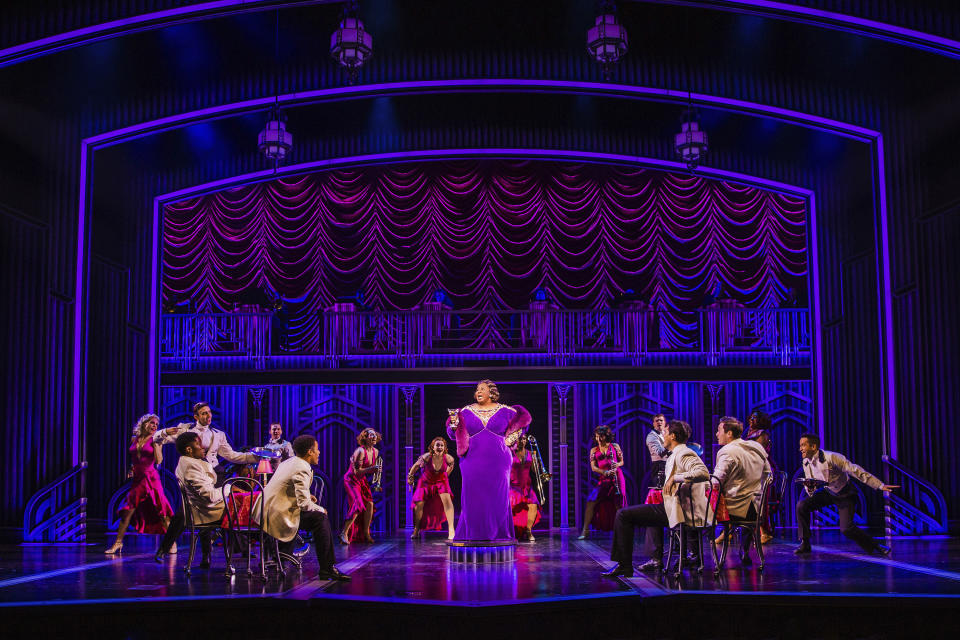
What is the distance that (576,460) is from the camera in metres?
14.5

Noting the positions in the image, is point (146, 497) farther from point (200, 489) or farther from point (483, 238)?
point (483, 238)

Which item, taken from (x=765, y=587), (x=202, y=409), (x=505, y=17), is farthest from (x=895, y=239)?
(x=202, y=409)

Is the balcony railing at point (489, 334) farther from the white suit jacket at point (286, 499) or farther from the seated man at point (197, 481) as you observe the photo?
the white suit jacket at point (286, 499)

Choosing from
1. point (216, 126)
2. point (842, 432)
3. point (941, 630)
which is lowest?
point (941, 630)

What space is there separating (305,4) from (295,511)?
17.2ft

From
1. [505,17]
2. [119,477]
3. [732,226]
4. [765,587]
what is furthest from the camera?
[732,226]

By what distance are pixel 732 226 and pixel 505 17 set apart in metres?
6.02

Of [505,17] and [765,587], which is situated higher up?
[505,17]

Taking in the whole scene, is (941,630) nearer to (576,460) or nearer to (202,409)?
(202,409)

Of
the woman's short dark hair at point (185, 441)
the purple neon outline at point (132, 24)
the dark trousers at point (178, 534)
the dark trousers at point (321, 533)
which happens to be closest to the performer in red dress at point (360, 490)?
the dark trousers at point (178, 534)

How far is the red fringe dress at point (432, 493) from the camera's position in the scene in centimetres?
1140

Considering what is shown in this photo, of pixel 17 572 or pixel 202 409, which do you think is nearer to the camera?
pixel 17 572

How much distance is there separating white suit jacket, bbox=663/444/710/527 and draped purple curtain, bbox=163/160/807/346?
8.54 meters

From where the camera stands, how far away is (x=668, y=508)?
679 cm
